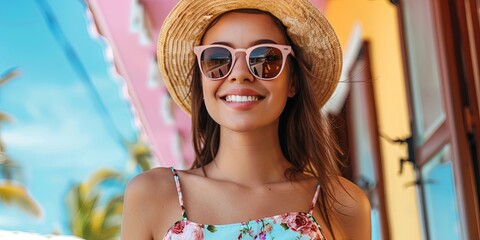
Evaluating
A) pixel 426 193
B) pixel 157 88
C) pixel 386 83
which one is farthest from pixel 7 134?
pixel 426 193

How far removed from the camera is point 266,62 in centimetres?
196

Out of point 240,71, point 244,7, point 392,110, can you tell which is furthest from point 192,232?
point 392,110

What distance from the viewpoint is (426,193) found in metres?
4.04

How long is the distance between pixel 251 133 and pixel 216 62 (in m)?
0.20

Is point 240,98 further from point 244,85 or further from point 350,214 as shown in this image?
point 350,214

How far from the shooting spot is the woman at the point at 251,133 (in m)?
1.95

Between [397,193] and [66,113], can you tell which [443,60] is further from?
[66,113]

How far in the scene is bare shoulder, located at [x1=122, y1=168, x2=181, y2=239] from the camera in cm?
197

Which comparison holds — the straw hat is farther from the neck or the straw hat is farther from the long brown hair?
the neck

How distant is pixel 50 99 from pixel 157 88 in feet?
2.61

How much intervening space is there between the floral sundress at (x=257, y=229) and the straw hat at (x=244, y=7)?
0.37 metres

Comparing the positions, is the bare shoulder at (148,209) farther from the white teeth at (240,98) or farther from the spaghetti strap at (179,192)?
the white teeth at (240,98)

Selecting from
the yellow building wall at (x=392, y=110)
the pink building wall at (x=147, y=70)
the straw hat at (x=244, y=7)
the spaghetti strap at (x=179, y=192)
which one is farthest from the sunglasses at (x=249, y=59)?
the pink building wall at (x=147, y=70)

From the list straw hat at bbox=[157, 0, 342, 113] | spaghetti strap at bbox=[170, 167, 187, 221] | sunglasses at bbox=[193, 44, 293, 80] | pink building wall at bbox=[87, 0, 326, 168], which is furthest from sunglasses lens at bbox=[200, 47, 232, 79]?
pink building wall at bbox=[87, 0, 326, 168]
